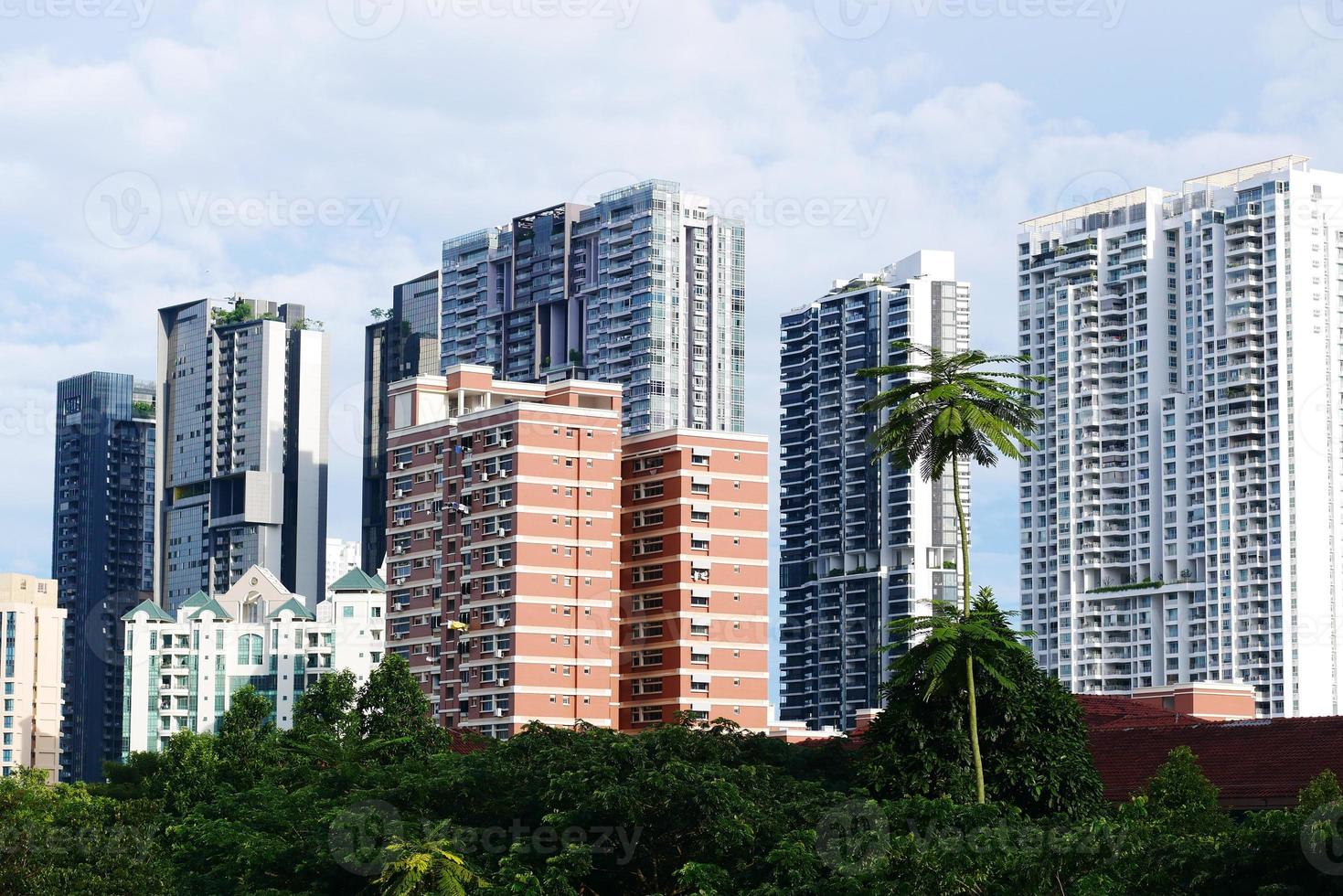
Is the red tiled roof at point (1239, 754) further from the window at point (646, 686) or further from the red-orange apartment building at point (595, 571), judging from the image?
the window at point (646, 686)

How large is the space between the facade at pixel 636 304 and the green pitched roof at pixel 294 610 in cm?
2415

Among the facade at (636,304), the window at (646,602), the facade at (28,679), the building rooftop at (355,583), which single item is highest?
the facade at (636,304)

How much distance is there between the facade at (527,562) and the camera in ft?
323

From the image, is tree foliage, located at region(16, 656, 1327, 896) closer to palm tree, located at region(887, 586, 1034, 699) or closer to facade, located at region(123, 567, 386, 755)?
palm tree, located at region(887, 586, 1034, 699)

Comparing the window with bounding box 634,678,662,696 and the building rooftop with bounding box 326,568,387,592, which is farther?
the building rooftop with bounding box 326,568,387,592

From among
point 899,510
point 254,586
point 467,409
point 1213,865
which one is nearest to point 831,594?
point 899,510

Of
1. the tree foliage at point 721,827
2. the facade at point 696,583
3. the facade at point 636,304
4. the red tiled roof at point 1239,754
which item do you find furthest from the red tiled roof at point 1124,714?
the facade at point 636,304

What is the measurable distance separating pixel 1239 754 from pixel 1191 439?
92.6 m

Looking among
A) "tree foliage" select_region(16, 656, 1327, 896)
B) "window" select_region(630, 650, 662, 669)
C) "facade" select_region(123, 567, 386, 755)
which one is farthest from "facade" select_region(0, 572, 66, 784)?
"tree foliage" select_region(16, 656, 1327, 896)

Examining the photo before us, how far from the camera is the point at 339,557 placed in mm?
190500

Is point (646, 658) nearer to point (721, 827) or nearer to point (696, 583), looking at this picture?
point (696, 583)

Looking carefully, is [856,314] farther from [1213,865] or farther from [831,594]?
[1213,865]

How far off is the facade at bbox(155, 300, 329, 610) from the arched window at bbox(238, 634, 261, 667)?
3233cm

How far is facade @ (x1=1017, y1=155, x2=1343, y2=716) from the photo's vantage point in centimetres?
14025
